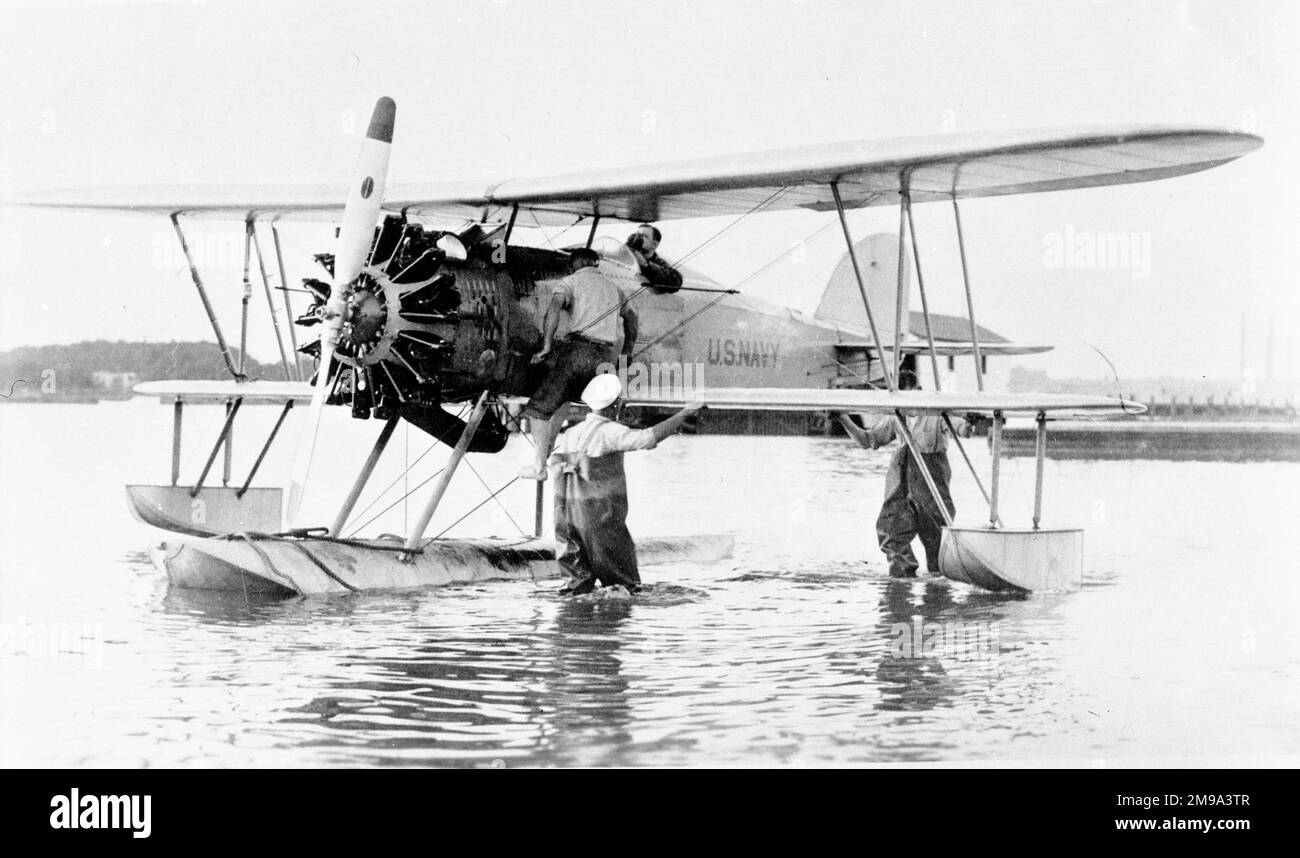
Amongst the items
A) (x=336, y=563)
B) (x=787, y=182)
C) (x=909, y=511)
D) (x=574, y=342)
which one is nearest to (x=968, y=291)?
(x=787, y=182)

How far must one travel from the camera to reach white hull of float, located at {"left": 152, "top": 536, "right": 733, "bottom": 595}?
31.2 feet

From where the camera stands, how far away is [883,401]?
1016 centimetres

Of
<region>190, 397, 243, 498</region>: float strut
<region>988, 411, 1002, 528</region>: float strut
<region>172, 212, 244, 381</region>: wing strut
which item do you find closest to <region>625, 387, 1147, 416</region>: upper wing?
<region>988, 411, 1002, 528</region>: float strut

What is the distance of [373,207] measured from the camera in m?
9.41

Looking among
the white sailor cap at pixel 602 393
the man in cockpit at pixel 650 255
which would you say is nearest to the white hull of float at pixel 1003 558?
the white sailor cap at pixel 602 393

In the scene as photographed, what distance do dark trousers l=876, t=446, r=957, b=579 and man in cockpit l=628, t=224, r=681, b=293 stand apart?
8.35 feet

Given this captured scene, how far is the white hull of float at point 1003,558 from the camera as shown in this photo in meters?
10.4

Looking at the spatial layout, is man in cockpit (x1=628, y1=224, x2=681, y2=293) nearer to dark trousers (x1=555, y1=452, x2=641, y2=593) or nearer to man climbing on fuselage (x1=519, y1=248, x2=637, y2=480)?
man climbing on fuselage (x1=519, y1=248, x2=637, y2=480)

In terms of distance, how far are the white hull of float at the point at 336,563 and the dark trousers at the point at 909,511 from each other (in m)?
2.91

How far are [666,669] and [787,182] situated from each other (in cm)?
431

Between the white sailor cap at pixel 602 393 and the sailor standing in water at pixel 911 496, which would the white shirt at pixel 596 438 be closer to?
the white sailor cap at pixel 602 393

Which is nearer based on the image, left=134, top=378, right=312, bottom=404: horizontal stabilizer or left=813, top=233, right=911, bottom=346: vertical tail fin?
left=134, top=378, right=312, bottom=404: horizontal stabilizer

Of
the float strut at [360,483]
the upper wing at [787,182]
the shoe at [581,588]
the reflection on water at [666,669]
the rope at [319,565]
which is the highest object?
the upper wing at [787,182]
